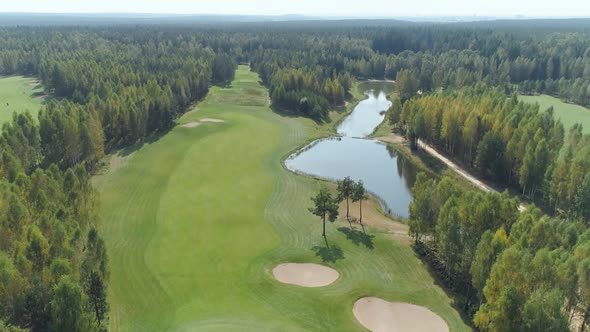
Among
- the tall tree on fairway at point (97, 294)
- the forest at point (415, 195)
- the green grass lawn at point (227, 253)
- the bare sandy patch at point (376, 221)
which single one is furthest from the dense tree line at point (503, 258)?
the tall tree on fairway at point (97, 294)

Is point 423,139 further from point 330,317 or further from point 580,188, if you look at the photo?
point 330,317

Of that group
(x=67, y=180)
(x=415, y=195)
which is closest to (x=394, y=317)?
(x=415, y=195)

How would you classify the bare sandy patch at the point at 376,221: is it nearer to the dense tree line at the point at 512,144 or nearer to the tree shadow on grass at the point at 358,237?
the tree shadow on grass at the point at 358,237

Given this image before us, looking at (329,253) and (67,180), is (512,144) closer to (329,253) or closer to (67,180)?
(329,253)

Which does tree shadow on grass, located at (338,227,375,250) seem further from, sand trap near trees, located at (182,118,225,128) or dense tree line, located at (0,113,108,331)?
sand trap near trees, located at (182,118,225,128)

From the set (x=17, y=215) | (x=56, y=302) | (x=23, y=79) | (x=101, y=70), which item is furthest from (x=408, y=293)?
(x=23, y=79)

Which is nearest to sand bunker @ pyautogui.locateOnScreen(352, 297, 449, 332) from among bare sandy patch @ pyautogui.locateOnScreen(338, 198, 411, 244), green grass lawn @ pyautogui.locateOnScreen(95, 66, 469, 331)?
green grass lawn @ pyautogui.locateOnScreen(95, 66, 469, 331)
